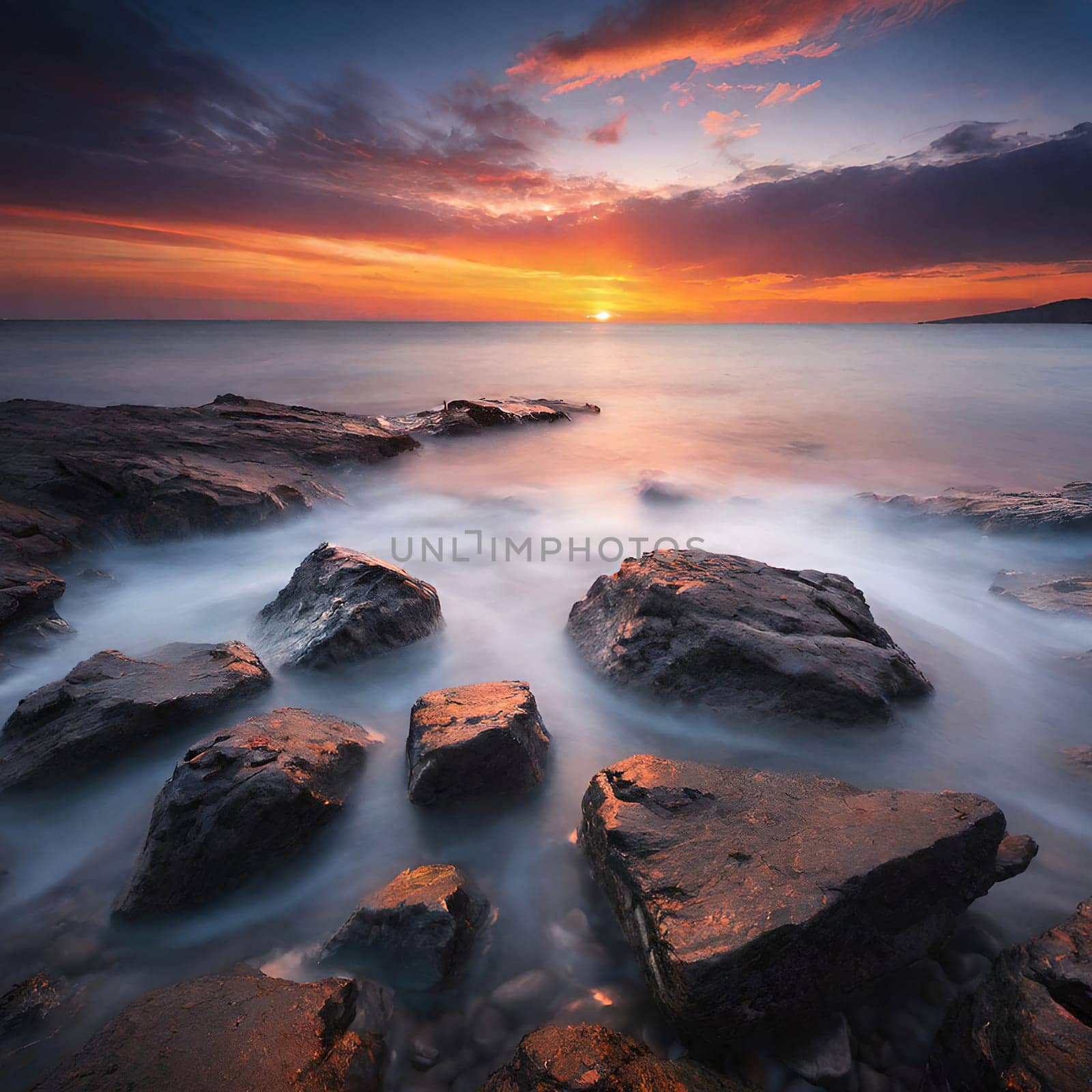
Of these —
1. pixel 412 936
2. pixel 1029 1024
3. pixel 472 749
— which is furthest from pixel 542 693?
pixel 1029 1024

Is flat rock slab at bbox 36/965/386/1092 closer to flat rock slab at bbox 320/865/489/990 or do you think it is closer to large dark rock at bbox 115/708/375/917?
flat rock slab at bbox 320/865/489/990

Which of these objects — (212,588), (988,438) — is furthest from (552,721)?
(988,438)

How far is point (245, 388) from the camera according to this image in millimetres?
23391

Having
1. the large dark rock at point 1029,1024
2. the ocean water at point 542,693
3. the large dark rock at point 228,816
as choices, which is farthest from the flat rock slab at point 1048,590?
the large dark rock at point 228,816

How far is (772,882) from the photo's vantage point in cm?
202

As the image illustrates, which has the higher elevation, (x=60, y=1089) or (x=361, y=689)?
(x=60, y=1089)

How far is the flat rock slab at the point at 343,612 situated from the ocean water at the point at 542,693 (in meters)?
0.17

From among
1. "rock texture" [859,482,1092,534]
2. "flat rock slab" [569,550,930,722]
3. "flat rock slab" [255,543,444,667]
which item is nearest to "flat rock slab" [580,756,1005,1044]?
"flat rock slab" [569,550,930,722]

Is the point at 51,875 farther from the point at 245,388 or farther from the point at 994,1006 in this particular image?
the point at 245,388

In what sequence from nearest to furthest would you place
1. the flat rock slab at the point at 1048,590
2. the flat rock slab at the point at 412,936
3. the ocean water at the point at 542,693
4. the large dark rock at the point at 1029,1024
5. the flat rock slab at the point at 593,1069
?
the large dark rock at the point at 1029,1024, the flat rock slab at the point at 593,1069, the flat rock slab at the point at 412,936, the ocean water at the point at 542,693, the flat rock slab at the point at 1048,590

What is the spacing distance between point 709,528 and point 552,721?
15.0 ft

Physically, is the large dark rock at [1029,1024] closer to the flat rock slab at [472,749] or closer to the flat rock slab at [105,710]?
the flat rock slab at [472,749]

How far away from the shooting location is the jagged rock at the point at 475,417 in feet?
40.5

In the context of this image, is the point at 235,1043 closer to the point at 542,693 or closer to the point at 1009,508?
the point at 542,693
